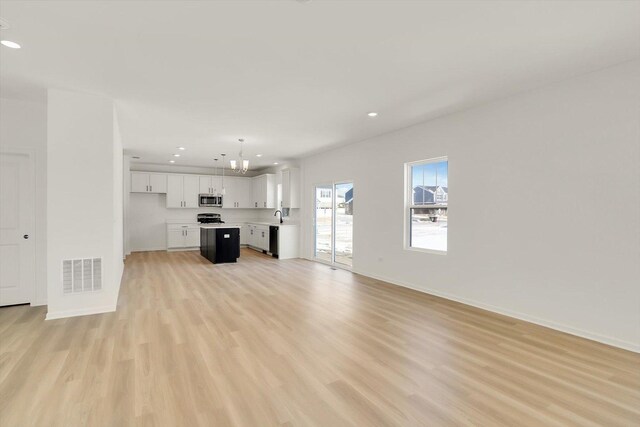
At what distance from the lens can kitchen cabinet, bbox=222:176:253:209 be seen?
1084 cm

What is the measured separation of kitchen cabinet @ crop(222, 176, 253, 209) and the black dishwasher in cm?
252

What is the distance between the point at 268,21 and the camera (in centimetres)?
240

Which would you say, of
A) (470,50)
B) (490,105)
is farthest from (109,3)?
(490,105)

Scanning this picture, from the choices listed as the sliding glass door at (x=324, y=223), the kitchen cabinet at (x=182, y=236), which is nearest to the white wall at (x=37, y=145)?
the sliding glass door at (x=324, y=223)

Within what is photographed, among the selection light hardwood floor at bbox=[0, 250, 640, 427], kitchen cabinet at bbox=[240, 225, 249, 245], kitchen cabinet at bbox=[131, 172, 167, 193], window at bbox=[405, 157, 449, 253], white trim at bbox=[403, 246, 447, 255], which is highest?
kitchen cabinet at bbox=[131, 172, 167, 193]

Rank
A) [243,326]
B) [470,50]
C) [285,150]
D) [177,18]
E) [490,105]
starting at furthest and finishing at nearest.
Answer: [285,150] < [490,105] < [243,326] < [470,50] < [177,18]

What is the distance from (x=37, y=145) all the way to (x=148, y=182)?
5460 millimetres

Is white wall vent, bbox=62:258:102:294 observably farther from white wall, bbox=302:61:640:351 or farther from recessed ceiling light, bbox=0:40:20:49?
white wall, bbox=302:61:640:351

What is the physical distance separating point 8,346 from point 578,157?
6051 mm

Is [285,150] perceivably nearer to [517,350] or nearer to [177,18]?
[177,18]

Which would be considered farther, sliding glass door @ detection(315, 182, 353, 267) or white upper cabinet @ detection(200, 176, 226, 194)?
white upper cabinet @ detection(200, 176, 226, 194)

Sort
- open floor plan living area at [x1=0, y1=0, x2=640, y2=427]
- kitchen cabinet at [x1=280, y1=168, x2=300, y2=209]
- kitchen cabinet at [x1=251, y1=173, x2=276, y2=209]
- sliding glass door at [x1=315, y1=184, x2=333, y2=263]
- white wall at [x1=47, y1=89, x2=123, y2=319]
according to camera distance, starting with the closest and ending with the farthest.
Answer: open floor plan living area at [x1=0, y1=0, x2=640, y2=427]
white wall at [x1=47, y1=89, x2=123, y2=319]
sliding glass door at [x1=315, y1=184, x2=333, y2=263]
kitchen cabinet at [x1=280, y1=168, x2=300, y2=209]
kitchen cabinet at [x1=251, y1=173, x2=276, y2=209]

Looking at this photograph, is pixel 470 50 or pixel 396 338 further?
pixel 396 338

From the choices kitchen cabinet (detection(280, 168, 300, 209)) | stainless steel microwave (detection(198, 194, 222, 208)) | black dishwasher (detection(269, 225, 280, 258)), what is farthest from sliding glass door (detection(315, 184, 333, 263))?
stainless steel microwave (detection(198, 194, 222, 208))
